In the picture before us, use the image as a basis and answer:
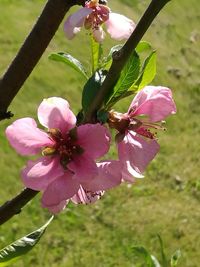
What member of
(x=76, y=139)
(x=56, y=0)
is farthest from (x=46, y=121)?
(x=56, y=0)

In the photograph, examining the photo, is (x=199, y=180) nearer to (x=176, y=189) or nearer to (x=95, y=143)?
(x=176, y=189)

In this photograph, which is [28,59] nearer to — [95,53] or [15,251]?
[95,53]

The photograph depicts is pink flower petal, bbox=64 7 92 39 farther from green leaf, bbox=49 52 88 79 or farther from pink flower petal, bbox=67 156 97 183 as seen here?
pink flower petal, bbox=67 156 97 183

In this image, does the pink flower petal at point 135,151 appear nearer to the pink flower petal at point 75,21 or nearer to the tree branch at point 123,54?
the tree branch at point 123,54

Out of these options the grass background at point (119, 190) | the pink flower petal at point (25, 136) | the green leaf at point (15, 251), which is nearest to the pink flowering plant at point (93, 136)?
the pink flower petal at point (25, 136)

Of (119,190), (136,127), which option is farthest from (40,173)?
(119,190)

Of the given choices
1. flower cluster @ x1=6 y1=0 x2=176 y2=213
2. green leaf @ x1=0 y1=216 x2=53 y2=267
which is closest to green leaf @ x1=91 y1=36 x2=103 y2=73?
flower cluster @ x1=6 y1=0 x2=176 y2=213
